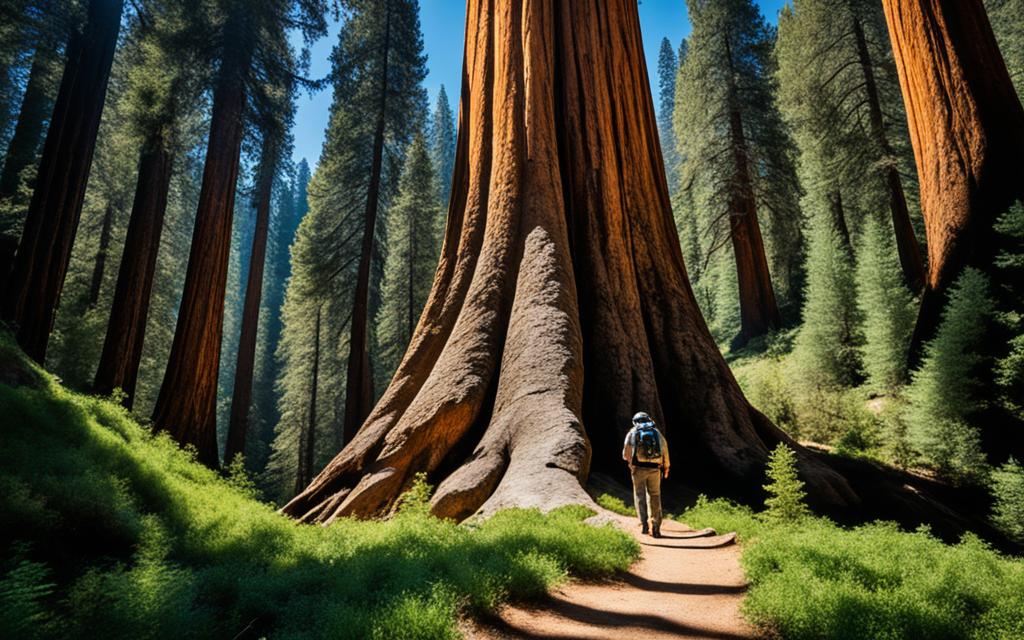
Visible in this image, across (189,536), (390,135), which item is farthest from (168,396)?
(390,135)

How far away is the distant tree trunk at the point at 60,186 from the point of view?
9.05 m

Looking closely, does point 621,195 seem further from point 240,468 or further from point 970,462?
point 240,468

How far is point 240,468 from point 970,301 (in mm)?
12312

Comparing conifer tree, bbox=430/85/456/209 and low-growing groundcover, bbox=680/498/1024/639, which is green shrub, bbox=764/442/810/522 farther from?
conifer tree, bbox=430/85/456/209

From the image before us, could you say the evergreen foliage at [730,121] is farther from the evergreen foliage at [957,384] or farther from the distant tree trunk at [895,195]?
the evergreen foliage at [957,384]

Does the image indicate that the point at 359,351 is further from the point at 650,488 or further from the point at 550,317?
the point at 650,488

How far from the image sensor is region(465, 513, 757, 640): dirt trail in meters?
2.47

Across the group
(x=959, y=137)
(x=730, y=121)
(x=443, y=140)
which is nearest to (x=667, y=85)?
(x=443, y=140)

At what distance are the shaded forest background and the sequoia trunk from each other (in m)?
3.37

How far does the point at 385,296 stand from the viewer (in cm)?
2572

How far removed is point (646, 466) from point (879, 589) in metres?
2.71

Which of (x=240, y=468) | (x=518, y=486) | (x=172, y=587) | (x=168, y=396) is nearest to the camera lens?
(x=172, y=587)

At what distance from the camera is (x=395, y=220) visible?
2573 centimetres

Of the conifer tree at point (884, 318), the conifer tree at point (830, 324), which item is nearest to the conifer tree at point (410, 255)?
the conifer tree at point (830, 324)
